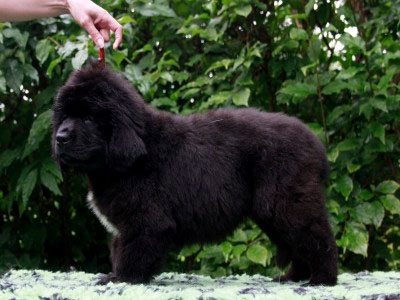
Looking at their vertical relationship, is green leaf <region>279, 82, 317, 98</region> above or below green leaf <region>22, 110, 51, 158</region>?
above

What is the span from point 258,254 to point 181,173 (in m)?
1.32

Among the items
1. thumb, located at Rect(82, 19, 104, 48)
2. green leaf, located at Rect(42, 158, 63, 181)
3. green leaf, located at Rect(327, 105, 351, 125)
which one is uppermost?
thumb, located at Rect(82, 19, 104, 48)

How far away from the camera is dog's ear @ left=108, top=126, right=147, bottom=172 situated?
3.39 m

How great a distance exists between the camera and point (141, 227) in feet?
11.1

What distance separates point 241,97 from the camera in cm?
486

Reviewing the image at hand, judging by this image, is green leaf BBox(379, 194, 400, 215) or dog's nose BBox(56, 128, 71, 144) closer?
dog's nose BBox(56, 128, 71, 144)

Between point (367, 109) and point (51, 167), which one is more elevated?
point (367, 109)

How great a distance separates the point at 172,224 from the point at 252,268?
1.99 meters

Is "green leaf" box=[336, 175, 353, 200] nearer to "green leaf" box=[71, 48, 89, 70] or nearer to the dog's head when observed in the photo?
the dog's head

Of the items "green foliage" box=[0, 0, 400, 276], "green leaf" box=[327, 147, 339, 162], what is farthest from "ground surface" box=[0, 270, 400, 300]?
"green leaf" box=[327, 147, 339, 162]

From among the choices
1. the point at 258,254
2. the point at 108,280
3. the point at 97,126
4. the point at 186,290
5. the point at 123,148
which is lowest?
the point at 258,254

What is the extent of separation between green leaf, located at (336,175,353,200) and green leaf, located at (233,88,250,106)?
961mm

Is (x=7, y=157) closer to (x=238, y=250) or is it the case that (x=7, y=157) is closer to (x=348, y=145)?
(x=238, y=250)

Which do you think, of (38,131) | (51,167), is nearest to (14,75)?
(38,131)
